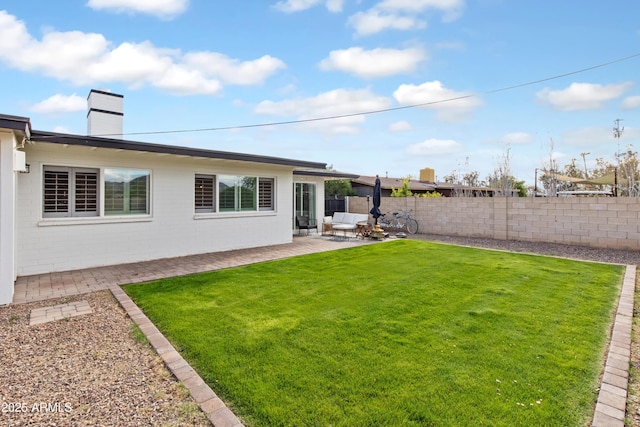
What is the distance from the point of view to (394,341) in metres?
3.64

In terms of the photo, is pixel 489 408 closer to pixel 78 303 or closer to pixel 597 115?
pixel 78 303

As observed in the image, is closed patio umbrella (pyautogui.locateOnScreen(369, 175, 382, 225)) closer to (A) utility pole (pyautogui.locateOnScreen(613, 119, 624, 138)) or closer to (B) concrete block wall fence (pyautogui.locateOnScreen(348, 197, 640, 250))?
(B) concrete block wall fence (pyautogui.locateOnScreen(348, 197, 640, 250))

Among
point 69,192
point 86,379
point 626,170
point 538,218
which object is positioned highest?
point 626,170

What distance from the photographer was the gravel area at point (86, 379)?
8.06ft

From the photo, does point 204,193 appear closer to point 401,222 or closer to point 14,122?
point 14,122

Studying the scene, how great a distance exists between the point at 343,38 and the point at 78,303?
11046mm

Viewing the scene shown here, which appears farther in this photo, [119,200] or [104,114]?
[119,200]

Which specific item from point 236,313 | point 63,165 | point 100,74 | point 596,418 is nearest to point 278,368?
point 236,313

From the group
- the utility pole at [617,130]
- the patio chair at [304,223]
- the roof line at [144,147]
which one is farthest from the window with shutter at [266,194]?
the utility pole at [617,130]

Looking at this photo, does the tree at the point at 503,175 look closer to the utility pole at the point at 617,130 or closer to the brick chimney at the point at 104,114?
the utility pole at the point at 617,130

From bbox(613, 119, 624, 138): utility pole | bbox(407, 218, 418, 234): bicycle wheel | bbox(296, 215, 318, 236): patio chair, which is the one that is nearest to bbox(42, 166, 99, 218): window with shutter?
bbox(296, 215, 318, 236): patio chair

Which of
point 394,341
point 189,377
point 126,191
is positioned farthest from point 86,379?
point 126,191

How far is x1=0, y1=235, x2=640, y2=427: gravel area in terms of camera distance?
2.46 metres

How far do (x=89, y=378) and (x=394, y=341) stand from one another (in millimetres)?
3000
